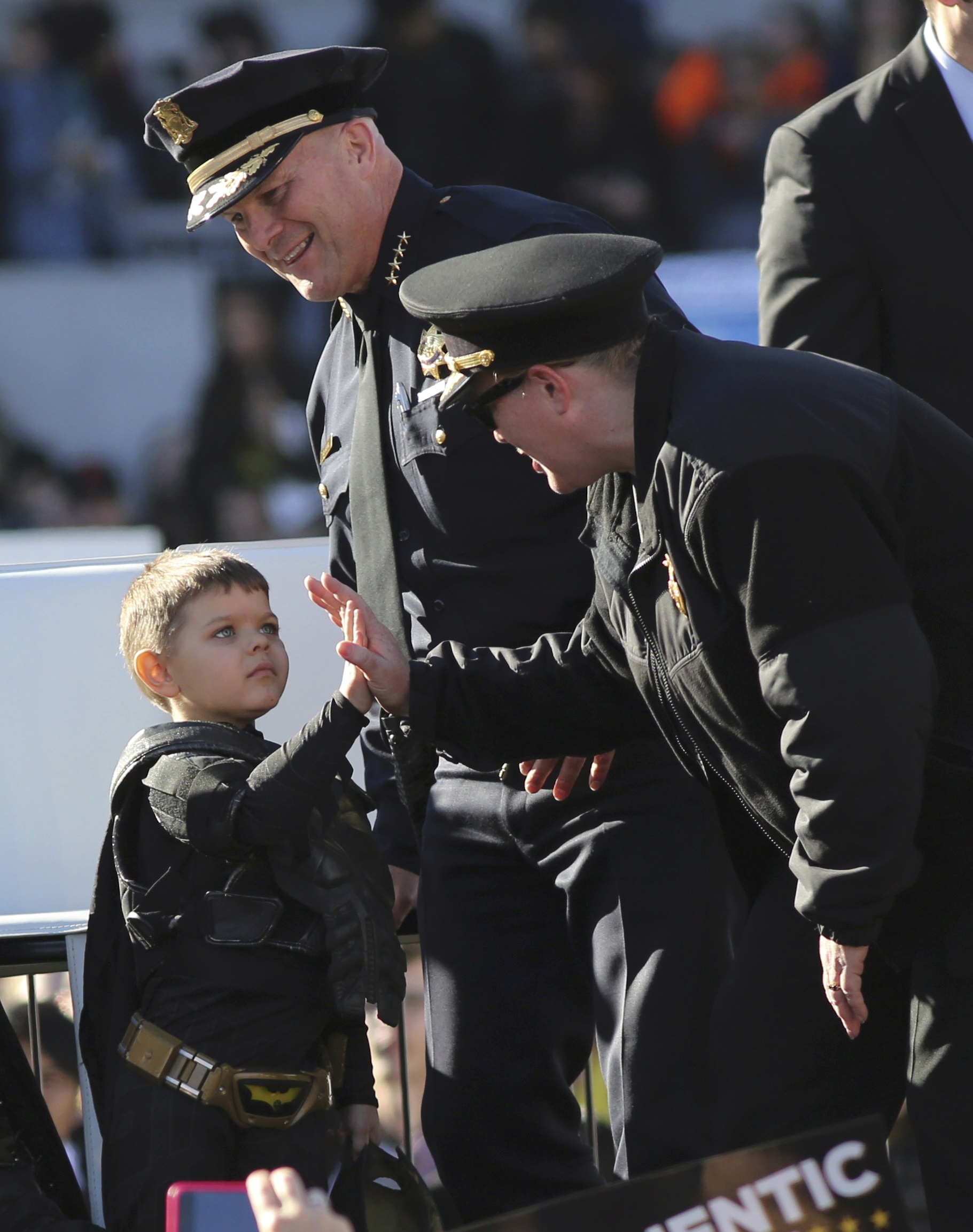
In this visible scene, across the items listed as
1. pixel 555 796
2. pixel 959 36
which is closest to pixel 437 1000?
pixel 555 796

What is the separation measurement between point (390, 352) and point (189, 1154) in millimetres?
1232

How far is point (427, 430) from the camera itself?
257cm

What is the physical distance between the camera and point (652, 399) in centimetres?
192

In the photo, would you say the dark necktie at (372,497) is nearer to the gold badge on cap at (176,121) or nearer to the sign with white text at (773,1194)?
the gold badge on cap at (176,121)

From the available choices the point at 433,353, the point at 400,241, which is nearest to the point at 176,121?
the point at 400,241

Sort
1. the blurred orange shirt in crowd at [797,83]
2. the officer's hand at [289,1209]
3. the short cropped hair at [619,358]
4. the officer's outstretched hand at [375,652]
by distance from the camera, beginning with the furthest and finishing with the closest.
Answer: the blurred orange shirt in crowd at [797,83], the officer's outstretched hand at [375,652], the short cropped hair at [619,358], the officer's hand at [289,1209]

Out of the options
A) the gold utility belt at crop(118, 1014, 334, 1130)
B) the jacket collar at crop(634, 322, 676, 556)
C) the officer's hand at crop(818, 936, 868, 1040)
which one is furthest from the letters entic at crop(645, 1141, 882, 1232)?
the gold utility belt at crop(118, 1014, 334, 1130)

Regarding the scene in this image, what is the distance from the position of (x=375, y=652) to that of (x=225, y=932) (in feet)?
1.56

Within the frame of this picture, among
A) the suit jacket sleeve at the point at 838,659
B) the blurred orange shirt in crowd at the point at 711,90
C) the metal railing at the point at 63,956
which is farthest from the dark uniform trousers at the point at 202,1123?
the blurred orange shirt in crowd at the point at 711,90

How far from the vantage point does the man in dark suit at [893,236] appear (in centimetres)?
276

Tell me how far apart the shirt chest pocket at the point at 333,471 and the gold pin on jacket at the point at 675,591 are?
90cm

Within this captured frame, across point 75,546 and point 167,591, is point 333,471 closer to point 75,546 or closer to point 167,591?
point 167,591

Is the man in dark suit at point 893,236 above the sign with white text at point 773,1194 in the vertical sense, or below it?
above

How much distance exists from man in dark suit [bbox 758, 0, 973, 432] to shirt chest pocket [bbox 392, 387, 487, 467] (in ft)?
1.91
